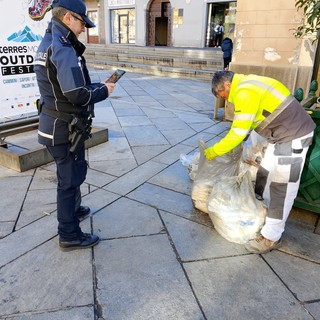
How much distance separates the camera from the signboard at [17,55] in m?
3.91

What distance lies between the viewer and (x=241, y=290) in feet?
7.05

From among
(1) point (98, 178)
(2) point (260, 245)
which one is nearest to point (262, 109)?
(2) point (260, 245)

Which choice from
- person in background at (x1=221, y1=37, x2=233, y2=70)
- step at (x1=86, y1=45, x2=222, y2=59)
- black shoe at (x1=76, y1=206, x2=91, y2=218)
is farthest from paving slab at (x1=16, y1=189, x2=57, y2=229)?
step at (x1=86, y1=45, x2=222, y2=59)

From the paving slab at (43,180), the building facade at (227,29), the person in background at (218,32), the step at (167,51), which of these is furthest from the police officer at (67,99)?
the person in background at (218,32)

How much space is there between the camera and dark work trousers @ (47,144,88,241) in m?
2.29

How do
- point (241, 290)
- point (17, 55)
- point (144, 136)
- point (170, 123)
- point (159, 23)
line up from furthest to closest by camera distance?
point (159, 23), point (170, 123), point (144, 136), point (17, 55), point (241, 290)

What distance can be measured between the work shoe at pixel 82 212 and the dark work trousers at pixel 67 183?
1.45 feet

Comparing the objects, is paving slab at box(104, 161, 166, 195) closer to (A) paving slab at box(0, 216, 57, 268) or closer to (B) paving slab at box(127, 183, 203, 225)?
(B) paving slab at box(127, 183, 203, 225)

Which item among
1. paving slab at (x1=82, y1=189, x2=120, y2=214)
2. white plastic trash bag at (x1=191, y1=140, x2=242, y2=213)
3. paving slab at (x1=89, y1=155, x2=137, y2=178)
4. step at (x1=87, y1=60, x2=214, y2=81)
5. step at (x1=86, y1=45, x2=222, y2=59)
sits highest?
step at (x1=86, y1=45, x2=222, y2=59)

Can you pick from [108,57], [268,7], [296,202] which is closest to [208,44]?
[108,57]

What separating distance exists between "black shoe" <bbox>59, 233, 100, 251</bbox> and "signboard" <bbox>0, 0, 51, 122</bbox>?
255 centimetres

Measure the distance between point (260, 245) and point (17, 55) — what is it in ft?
12.9

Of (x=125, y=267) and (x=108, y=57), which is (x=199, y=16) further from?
(x=125, y=267)

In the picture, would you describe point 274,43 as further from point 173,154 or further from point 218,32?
point 218,32
